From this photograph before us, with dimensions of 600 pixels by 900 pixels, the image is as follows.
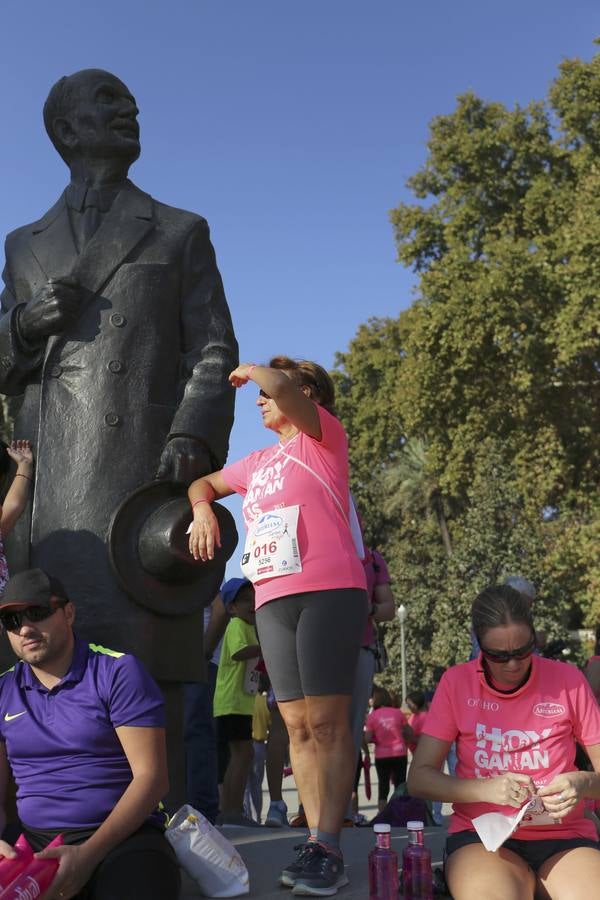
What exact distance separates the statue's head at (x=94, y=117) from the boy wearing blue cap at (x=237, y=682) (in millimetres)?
3489

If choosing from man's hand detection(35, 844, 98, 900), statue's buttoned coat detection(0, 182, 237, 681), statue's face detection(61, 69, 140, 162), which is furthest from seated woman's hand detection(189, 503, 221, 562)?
statue's face detection(61, 69, 140, 162)

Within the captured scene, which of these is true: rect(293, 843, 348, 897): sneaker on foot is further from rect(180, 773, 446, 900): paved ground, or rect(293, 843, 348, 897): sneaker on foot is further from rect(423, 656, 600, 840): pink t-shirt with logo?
rect(423, 656, 600, 840): pink t-shirt with logo

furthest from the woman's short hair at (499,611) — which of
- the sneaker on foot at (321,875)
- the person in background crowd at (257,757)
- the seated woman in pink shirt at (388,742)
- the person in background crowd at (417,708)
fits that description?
the person in background crowd at (417,708)

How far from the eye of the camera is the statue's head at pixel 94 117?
4801 mm

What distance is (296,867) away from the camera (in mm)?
3756

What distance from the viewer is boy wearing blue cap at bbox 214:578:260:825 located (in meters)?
7.61

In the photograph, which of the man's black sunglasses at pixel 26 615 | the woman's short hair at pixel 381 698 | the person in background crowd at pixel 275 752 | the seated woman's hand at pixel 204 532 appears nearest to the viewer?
the man's black sunglasses at pixel 26 615

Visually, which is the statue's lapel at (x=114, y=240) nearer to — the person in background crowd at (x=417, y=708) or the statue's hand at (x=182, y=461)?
the statue's hand at (x=182, y=461)

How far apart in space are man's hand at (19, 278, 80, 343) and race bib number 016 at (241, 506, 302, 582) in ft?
3.85

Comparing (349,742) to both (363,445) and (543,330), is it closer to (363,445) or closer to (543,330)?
(543,330)

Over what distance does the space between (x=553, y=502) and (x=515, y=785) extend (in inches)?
896

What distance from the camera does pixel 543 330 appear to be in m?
23.4

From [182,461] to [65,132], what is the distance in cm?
152

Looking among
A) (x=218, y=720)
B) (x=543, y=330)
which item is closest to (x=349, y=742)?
(x=218, y=720)
